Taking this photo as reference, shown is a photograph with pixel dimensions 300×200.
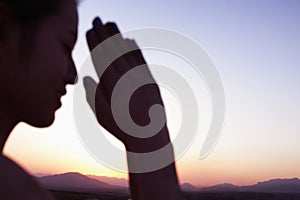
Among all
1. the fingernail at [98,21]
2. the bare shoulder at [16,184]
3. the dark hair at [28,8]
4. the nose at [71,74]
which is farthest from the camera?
the fingernail at [98,21]

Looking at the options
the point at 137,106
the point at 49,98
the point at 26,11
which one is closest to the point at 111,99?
the point at 137,106

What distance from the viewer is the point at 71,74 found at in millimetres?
750

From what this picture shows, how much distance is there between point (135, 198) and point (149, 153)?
0.09 metres

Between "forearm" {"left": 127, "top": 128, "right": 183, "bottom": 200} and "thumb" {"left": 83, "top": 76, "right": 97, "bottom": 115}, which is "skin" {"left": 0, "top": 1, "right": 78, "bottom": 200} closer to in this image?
"thumb" {"left": 83, "top": 76, "right": 97, "bottom": 115}

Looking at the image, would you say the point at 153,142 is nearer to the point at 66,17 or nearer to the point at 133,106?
the point at 133,106

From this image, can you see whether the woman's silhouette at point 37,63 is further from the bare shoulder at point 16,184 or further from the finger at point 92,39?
the bare shoulder at point 16,184

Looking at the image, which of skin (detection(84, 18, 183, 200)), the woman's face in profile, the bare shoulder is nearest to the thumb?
skin (detection(84, 18, 183, 200))

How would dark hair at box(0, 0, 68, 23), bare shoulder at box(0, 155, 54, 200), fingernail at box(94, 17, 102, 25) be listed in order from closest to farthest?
bare shoulder at box(0, 155, 54, 200), dark hair at box(0, 0, 68, 23), fingernail at box(94, 17, 102, 25)

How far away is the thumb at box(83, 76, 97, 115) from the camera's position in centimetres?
84

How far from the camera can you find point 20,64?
0.66m

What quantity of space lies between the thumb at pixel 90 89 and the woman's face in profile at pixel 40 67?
0.33ft

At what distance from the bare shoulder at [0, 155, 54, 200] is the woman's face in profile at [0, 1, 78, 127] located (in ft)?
0.64

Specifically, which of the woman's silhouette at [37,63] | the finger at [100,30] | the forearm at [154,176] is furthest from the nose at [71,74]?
A: the forearm at [154,176]

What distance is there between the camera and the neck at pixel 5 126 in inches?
27.7
